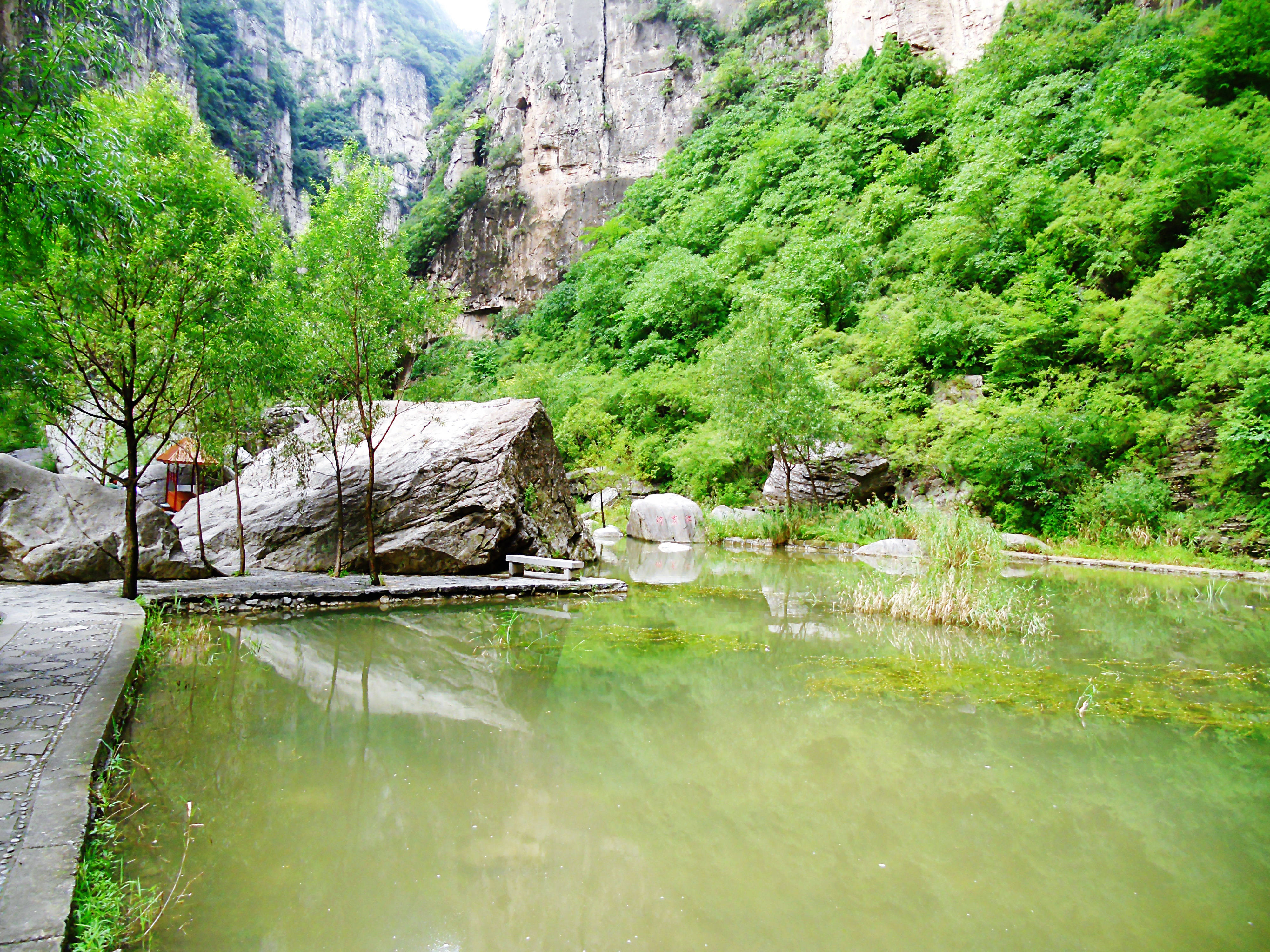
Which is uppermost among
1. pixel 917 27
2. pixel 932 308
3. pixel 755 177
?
pixel 917 27

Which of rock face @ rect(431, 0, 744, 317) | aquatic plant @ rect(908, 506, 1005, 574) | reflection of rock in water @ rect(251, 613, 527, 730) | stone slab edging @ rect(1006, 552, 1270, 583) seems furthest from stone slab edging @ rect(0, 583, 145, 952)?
rock face @ rect(431, 0, 744, 317)

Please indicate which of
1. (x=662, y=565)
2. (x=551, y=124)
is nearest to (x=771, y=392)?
(x=662, y=565)

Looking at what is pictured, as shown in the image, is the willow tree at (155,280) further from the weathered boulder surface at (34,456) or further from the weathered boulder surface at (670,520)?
the weathered boulder surface at (34,456)

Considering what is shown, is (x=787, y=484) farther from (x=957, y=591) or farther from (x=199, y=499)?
(x=199, y=499)

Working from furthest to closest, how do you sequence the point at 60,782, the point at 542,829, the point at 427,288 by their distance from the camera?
the point at 427,288 → the point at 542,829 → the point at 60,782

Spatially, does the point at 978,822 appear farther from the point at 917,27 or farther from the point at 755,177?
the point at 917,27

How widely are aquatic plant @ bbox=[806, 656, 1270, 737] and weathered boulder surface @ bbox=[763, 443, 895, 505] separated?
520 inches

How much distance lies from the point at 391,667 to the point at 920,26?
3863cm

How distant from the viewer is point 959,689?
581cm

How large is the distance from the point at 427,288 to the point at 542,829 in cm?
1065

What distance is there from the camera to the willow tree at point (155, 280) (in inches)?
303

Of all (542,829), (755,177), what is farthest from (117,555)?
(755,177)

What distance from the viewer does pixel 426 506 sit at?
489 inches

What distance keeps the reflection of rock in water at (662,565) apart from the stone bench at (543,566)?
4.76 feet
